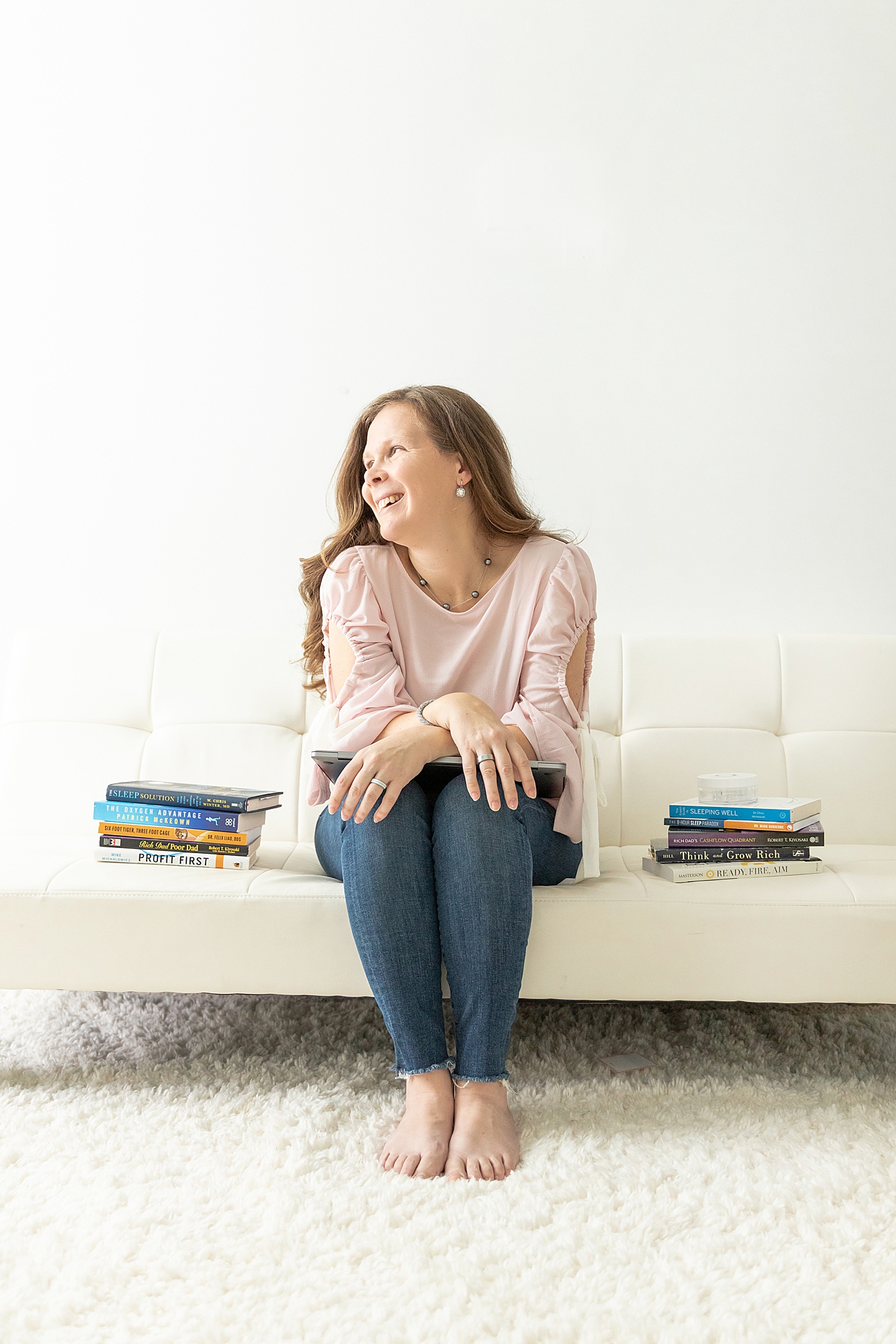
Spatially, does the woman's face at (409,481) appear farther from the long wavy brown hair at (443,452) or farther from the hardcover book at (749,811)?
the hardcover book at (749,811)

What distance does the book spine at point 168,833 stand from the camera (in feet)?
4.82

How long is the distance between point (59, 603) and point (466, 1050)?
1690 millimetres

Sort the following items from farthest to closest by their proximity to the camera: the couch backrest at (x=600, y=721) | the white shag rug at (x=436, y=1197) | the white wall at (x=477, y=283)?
the white wall at (x=477, y=283), the couch backrest at (x=600, y=721), the white shag rug at (x=436, y=1197)

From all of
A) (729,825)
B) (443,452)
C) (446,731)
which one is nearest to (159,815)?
(446,731)

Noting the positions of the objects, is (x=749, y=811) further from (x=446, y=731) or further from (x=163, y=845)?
(x=163, y=845)

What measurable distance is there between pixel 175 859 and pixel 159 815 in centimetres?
8

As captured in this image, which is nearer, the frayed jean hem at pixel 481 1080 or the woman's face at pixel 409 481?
the frayed jean hem at pixel 481 1080

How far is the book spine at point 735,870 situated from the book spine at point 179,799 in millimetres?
687

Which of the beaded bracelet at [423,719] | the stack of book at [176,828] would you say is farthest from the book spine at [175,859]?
the beaded bracelet at [423,719]

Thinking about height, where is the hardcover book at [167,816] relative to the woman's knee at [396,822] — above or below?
below

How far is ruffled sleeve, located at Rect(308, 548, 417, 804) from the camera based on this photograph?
1.43m

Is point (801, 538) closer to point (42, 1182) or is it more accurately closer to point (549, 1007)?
A: point (549, 1007)

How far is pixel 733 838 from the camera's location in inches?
57.8

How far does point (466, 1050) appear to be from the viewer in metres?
1.20
